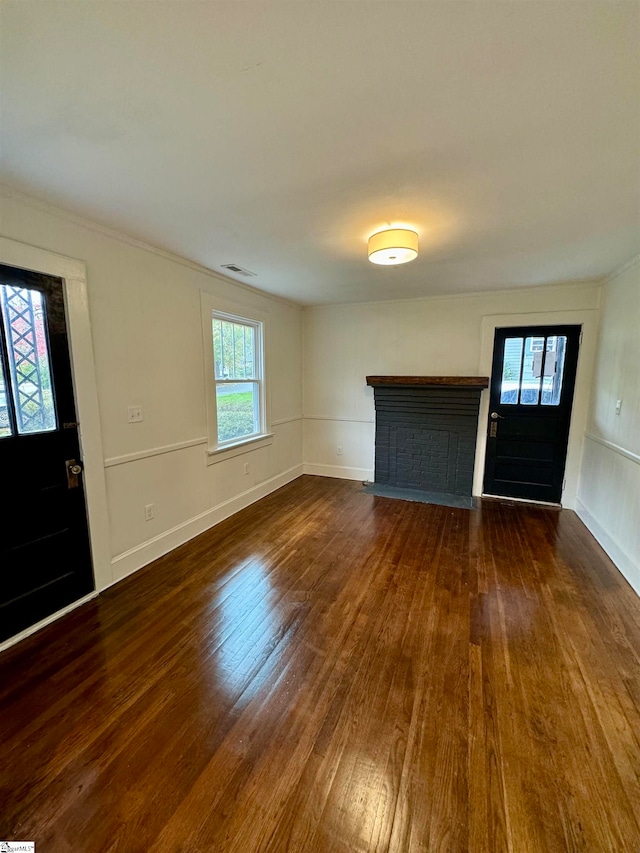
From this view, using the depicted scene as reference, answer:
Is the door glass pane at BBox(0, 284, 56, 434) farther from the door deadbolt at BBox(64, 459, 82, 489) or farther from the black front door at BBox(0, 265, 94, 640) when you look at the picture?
the door deadbolt at BBox(64, 459, 82, 489)

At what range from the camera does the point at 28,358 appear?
1910mm

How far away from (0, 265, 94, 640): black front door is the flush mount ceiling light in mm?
1928

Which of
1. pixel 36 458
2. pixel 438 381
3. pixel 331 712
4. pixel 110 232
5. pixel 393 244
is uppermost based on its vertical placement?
pixel 110 232

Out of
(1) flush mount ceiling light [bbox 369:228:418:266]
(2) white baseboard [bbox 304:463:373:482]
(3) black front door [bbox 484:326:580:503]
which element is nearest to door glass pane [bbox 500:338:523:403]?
(3) black front door [bbox 484:326:580:503]

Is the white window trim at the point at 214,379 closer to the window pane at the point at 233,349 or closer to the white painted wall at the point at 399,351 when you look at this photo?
the window pane at the point at 233,349

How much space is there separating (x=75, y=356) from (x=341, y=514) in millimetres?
2697

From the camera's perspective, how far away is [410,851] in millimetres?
1065

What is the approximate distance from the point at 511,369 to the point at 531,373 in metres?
0.21

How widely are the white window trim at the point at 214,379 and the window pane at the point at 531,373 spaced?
2955 mm

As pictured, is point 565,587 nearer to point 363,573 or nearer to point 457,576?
point 457,576

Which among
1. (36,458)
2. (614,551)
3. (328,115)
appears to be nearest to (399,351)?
(614,551)

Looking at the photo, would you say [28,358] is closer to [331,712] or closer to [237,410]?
[237,410]

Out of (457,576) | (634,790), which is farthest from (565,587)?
(634,790)

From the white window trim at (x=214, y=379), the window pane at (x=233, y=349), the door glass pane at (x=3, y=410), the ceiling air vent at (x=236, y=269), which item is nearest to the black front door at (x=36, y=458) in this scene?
the door glass pane at (x=3, y=410)
